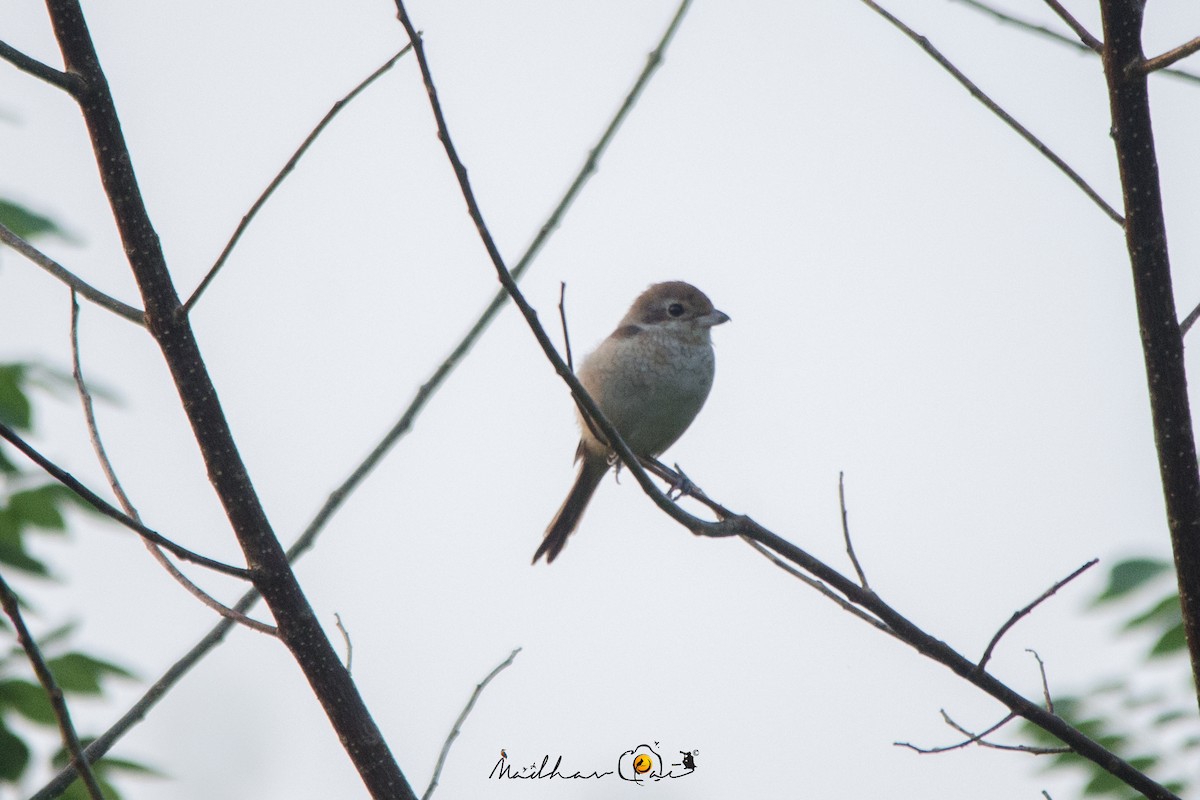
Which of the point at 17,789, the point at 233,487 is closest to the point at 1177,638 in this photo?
the point at 233,487

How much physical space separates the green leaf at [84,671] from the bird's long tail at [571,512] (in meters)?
3.07

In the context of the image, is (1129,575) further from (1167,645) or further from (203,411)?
(203,411)

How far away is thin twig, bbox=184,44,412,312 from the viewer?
224 cm

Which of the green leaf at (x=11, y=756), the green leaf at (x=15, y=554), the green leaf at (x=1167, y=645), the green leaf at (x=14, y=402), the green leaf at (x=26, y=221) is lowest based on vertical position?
the green leaf at (x=11, y=756)

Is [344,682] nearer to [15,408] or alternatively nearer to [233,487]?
[233,487]

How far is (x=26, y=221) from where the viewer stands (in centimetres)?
386

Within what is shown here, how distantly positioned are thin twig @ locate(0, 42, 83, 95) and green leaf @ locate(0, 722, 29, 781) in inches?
60.3

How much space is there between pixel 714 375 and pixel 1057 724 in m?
3.73

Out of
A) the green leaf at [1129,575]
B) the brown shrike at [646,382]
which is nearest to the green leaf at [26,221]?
the brown shrike at [646,382]

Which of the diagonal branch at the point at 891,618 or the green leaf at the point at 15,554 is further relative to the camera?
the green leaf at the point at 15,554

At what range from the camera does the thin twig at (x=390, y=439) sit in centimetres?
235

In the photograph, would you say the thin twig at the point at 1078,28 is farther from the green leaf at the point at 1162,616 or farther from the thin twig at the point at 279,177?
the green leaf at the point at 1162,616

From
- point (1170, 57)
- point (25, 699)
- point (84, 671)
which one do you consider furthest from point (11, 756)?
point (1170, 57)

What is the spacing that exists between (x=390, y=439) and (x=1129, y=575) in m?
2.47
